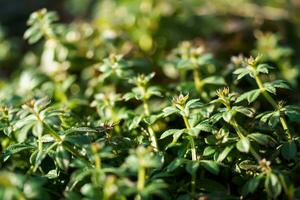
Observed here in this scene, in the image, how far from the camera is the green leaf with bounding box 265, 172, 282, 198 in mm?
1387

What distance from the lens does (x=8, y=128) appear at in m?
1.69

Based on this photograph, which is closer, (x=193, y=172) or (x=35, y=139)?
(x=193, y=172)

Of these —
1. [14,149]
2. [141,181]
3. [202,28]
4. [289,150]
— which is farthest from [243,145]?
[202,28]

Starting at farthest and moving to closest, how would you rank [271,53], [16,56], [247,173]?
[16,56], [271,53], [247,173]

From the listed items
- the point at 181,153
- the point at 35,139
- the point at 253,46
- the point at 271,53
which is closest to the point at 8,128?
the point at 35,139

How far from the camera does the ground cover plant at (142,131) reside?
4.62ft

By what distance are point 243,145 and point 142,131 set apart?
441 millimetres

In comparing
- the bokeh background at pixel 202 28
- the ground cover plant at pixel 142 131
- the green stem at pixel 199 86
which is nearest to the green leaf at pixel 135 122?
the ground cover plant at pixel 142 131

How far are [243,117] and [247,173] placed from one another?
29cm

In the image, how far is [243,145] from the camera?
4.82ft

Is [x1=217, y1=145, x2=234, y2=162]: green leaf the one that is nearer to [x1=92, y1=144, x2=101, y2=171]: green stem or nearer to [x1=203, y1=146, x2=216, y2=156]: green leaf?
[x1=203, y1=146, x2=216, y2=156]: green leaf

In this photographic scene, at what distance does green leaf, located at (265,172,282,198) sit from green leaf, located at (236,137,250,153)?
0.35 ft

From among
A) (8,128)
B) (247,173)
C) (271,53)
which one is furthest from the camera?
(271,53)

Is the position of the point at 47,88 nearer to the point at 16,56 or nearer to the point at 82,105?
the point at 82,105
